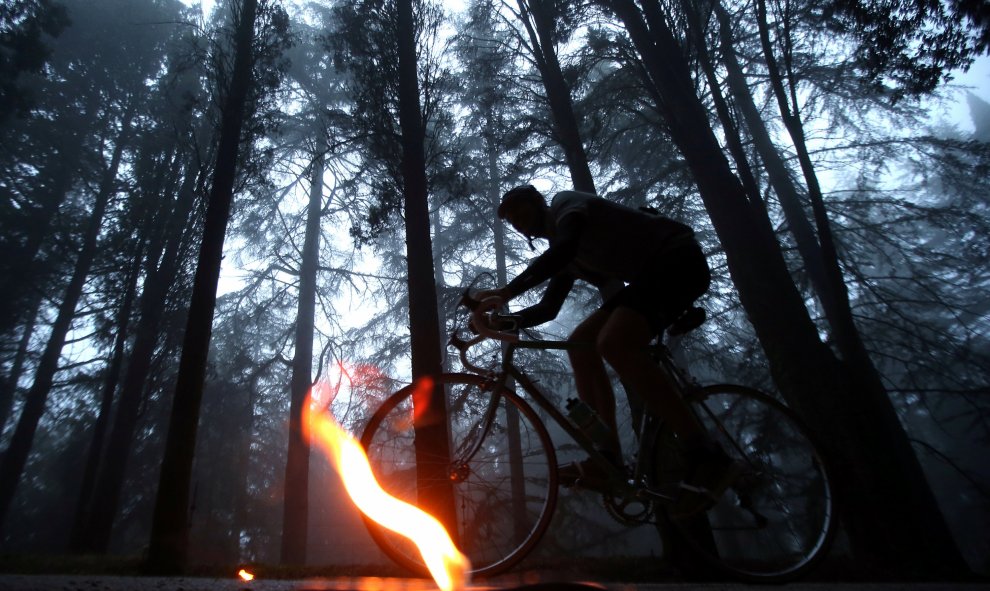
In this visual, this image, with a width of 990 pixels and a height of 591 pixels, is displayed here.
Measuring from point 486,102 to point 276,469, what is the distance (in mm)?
19470

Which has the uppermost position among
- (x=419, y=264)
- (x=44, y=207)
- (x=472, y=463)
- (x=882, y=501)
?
(x=44, y=207)

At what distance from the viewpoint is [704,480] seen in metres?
2.58

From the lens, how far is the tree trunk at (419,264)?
10.6 feet

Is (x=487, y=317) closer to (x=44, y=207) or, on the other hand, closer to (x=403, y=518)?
(x=403, y=518)

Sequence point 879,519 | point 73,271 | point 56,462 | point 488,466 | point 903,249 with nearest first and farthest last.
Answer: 1. point 488,466
2. point 879,519
3. point 903,249
4. point 73,271
5. point 56,462

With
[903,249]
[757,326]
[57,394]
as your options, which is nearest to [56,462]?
[57,394]

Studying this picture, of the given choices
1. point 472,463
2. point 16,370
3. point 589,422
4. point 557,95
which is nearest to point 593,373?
point 589,422

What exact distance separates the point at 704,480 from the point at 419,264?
427 centimetres

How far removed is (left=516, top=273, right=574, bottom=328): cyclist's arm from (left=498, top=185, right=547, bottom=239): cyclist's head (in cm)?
32

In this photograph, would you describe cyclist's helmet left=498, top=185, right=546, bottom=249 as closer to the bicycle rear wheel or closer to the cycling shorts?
the cycling shorts

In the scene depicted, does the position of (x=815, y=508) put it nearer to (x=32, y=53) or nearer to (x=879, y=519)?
(x=879, y=519)

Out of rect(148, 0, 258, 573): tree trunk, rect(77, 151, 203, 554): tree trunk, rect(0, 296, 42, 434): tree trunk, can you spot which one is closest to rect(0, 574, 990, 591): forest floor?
rect(148, 0, 258, 573): tree trunk

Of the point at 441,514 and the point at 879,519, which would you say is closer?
the point at 441,514

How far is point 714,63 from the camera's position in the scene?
6.32m
